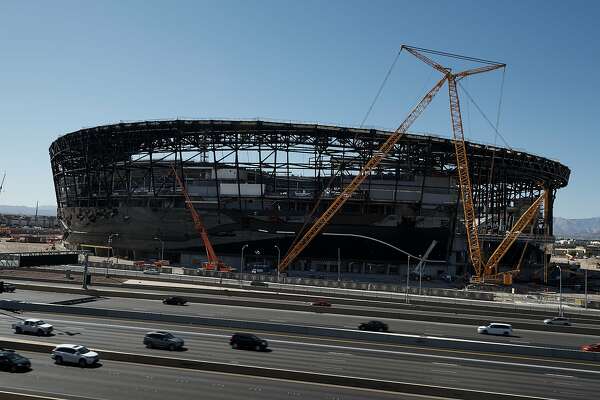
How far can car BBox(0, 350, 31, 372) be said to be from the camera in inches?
932

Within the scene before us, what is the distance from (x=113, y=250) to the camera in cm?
10250

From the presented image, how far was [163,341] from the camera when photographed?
1176 inches

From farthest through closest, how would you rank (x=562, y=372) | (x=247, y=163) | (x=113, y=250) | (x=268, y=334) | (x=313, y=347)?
(x=113, y=250)
(x=247, y=163)
(x=268, y=334)
(x=313, y=347)
(x=562, y=372)

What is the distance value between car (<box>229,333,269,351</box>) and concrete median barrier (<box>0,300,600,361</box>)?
4893 mm

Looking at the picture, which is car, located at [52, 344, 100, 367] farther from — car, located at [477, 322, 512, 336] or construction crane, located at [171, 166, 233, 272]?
construction crane, located at [171, 166, 233, 272]

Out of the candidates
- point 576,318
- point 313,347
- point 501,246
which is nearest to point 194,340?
point 313,347

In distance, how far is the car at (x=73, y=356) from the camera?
2530cm

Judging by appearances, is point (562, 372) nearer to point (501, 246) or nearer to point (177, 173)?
point (501, 246)

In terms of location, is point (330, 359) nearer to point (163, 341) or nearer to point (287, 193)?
→ point (163, 341)

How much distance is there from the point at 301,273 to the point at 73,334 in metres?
59.1

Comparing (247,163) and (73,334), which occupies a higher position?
(247,163)

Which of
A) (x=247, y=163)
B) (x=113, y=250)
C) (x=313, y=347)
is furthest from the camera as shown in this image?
(x=113, y=250)

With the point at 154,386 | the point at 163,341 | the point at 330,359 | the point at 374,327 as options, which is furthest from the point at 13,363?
the point at 374,327

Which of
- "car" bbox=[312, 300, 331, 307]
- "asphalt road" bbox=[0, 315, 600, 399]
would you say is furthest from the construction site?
"asphalt road" bbox=[0, 315, 600, 399]
